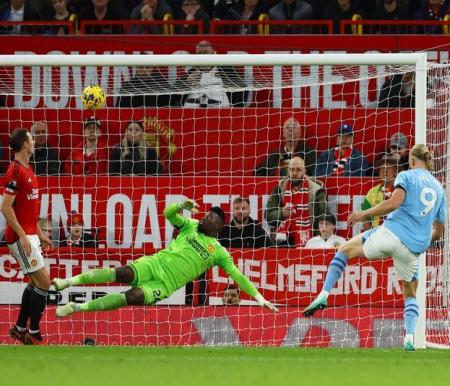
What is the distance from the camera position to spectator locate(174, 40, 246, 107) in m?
15.6

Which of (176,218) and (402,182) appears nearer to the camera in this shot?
(402,182)

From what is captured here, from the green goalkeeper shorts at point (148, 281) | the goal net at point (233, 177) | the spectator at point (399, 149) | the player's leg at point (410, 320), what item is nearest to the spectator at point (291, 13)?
the goal net at point (233, 177)

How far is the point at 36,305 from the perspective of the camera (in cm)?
1267

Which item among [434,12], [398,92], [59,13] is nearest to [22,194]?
[398,92]

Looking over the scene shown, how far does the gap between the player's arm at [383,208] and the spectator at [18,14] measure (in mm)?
7913

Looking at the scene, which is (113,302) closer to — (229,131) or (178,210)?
(178,210)

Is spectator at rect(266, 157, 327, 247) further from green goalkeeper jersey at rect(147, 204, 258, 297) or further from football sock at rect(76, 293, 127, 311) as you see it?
football sock at rect(76, 293, 127, 311)

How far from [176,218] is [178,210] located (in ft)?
0.33

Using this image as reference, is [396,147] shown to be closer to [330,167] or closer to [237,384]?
[330,167]

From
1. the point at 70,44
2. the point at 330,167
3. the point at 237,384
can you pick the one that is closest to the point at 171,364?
the point at 237,384

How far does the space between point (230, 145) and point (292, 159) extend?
4.40 feet

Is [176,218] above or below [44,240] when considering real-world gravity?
above

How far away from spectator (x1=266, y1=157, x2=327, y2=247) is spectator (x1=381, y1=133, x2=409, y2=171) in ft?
3.26

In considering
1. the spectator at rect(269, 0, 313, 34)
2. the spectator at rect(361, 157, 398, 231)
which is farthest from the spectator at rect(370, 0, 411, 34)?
the spectator at rect(361, 157, 398, 231)
